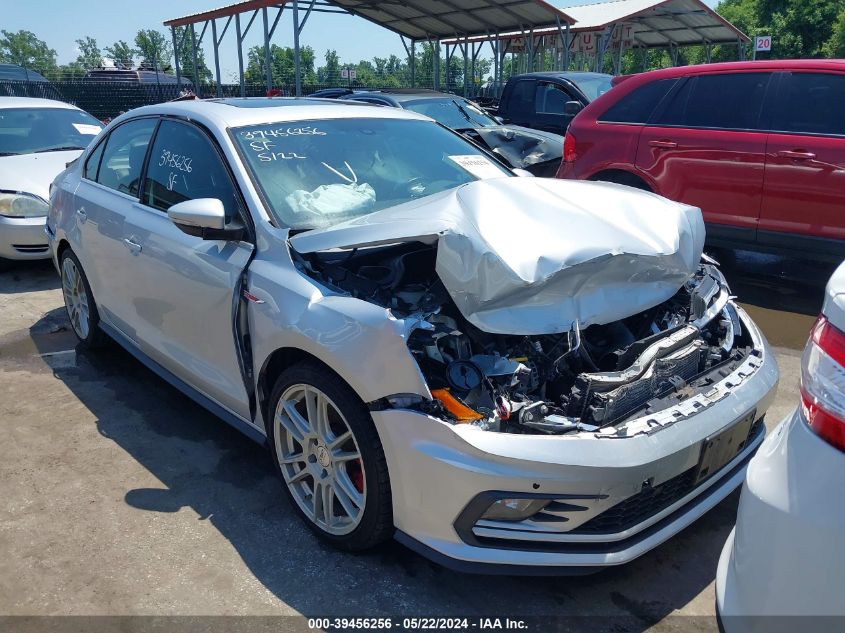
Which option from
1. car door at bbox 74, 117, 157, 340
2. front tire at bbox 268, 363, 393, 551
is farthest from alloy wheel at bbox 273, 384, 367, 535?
car door at bbox 74, 117, 157, 340

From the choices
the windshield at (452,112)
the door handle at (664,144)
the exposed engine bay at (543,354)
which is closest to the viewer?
the exposed engine bay at (543,354)

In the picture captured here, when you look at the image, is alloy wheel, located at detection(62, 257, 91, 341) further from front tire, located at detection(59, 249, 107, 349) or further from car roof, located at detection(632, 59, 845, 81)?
car roof, located at detection(632, 59, 845, 81)

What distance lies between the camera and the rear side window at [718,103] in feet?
18.0

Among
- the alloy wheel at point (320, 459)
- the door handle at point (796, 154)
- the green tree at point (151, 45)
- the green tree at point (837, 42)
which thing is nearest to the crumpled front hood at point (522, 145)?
the door handle at point (796, 154)

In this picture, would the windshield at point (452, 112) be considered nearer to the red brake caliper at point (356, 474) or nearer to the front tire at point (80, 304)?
the front tire at point (80, 304)

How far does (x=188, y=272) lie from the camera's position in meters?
3.22

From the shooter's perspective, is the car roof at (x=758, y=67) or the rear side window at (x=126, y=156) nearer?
the rear side window at (x=126, y=156)

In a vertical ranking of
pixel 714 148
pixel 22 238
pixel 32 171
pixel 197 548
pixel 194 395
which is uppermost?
pixel 714 148

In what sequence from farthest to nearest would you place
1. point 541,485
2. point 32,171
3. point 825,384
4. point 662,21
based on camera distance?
point 662,21 < point 32,171 < point 541,485 < point 825,384

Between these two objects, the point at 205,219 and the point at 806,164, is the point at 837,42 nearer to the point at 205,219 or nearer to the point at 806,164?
the point at 806,164

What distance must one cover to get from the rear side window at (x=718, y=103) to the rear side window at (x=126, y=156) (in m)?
4.21

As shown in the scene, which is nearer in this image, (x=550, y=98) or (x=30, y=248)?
(x=30, y=248)

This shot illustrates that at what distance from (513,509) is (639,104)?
16.4 feet

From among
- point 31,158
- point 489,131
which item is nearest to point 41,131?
point 31,158
